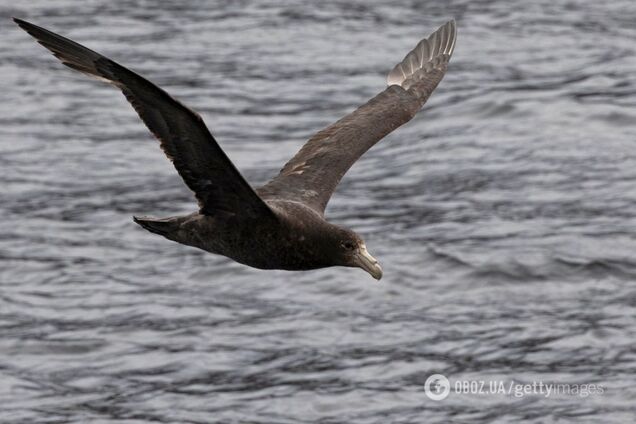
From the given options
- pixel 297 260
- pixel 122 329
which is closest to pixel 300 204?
pixel 297 260

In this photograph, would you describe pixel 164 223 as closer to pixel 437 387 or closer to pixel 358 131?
pixel 358 131

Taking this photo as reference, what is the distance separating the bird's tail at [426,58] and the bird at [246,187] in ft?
2.65

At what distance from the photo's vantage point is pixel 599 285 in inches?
671

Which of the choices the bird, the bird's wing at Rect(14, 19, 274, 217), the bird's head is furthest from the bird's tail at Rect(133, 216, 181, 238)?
the bird's head

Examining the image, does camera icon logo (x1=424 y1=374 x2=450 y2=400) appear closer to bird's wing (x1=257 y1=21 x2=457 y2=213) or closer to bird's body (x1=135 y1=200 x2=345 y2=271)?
bird's wing (x1=257 y1=21 x2=457 y2=213)

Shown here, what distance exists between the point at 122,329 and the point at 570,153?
21.5 feet

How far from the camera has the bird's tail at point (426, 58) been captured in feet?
46.2

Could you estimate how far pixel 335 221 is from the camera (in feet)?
59.7

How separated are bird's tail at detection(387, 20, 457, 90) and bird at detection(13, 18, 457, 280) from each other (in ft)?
2.65

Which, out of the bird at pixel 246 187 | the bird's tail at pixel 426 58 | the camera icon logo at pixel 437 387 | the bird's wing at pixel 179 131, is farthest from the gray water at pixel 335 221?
the bird's wing at pixel 179 131

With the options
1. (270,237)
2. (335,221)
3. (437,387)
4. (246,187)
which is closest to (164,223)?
(270,237)

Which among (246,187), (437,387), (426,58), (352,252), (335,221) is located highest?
(426,58)

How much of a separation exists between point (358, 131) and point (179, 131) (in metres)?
3.07

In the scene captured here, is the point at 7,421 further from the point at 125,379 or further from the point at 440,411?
the point at 440,411
